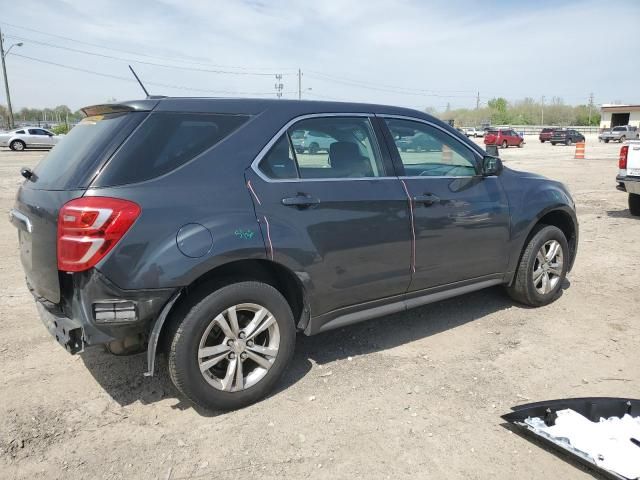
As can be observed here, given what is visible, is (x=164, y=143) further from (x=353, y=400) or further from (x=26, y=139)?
(x=26, y=139)

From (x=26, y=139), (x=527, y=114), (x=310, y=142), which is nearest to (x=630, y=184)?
(x=310, y=142)

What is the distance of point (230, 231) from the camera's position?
9.51 feet

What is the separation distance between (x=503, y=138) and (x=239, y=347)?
4107 cm

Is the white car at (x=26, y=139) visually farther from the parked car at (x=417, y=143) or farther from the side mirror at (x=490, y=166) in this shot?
the side mirror at (x=490, y=166)

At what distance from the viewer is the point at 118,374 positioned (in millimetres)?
3588

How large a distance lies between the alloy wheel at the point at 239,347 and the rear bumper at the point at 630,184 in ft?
26.2

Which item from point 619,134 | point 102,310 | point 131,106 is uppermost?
point 131,106

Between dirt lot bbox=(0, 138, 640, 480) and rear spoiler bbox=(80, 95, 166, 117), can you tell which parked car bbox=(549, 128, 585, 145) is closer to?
dirt lot bbox=(0, 138, 640, 480)

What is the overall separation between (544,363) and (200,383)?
2.44m

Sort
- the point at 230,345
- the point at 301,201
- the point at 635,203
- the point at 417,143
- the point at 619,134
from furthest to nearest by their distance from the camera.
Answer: the point at 619,134, the point at 635,203, the point at 417,143, the point at 301,201, the point at 230,345

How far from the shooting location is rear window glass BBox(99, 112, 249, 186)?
108 inches

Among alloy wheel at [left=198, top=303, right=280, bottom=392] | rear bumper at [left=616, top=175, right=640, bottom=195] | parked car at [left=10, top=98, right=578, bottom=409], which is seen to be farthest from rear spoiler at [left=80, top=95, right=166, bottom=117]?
rear bumper at [left=616, top=175, right=640, bottom=195]

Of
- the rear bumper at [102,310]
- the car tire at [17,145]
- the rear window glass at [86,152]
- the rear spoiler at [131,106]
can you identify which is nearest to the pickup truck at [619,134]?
the car tire at [17,145]

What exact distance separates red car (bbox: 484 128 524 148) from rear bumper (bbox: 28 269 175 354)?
40317 mm
